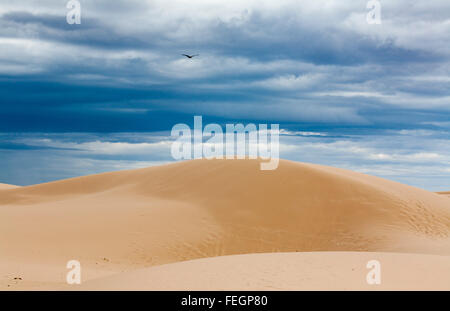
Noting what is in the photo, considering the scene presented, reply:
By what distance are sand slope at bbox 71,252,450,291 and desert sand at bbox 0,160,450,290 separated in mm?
48

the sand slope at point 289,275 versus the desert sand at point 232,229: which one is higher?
the desert sand at point 232,229

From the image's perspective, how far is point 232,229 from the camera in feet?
80.9

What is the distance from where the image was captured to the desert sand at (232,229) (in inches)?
508

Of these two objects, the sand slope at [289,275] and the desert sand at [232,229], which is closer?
the sand slope at [289,275]

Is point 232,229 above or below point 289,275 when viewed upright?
above

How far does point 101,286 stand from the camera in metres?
11.0

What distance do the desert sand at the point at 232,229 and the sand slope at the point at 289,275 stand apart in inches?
1.9

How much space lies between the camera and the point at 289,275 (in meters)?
11.3

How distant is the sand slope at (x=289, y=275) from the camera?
1041 cm

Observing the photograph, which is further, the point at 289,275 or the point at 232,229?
the point at 232,229

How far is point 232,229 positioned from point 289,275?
13.4 metres

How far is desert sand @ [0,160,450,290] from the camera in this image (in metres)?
12.9
